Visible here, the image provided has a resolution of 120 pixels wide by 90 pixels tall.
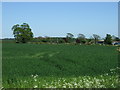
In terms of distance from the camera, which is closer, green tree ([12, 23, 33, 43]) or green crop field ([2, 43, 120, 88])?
green crop field ([2, 43, 120, 88])

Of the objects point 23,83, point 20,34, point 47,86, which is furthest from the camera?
point 20,34

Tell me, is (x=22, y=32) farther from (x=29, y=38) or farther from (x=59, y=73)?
→ (x=59, y=73)

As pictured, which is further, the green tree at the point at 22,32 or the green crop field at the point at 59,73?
the green tree at the point at 22,32

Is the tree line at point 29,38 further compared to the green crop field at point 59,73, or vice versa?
the tree line at point 29,38

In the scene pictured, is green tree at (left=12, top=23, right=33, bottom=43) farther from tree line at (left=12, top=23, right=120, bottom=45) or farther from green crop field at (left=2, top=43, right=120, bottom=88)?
green crop field at (left=2, top=43, right=120, bottom=88)

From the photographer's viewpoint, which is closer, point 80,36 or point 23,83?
point 23,83

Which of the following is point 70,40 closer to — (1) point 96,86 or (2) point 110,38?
(2) point 110,38

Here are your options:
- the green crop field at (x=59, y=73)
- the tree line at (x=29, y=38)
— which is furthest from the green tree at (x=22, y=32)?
the green crop field at (x=59, y=73)

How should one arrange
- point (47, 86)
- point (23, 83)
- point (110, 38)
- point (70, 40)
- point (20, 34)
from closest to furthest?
1. point (47, 86)
2. point (23, 83)
3. point (20, 34)
4. point (110, 38)
5. point (70, 40)

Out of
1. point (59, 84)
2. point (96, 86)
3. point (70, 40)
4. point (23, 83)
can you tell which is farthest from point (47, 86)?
point (70, 40)

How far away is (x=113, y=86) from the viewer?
4156 millimetres

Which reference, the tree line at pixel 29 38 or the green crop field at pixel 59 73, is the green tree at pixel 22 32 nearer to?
the tree line at pixel 29 38

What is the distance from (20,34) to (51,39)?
11246mm

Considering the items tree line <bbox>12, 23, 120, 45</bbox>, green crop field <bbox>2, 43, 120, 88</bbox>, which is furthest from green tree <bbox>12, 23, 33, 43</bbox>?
green crop field <bbox>2, 43, 120, 88</bbox>
